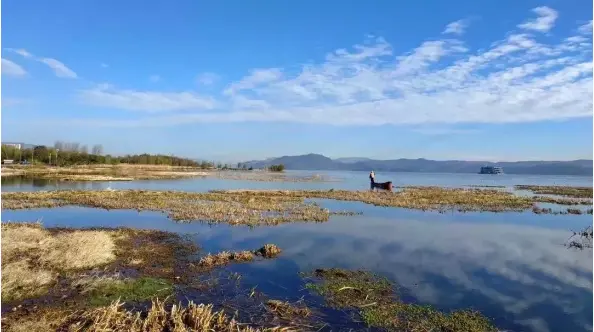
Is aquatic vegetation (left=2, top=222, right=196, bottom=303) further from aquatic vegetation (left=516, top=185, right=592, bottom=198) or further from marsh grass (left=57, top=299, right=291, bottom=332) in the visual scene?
aquatic vegetation (left=516, top=185, right=592, bottom=198)

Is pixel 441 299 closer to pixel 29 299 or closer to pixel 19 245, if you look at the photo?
pixel 29 299

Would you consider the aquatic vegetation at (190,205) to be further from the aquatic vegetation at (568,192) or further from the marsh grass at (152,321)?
the aquatic vegetation at (568,192)

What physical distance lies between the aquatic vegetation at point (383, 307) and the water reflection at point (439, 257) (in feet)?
A: 2.32

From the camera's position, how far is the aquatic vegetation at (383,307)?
10938 mm

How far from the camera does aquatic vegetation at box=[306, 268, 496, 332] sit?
10938 mm

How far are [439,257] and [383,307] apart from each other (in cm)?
824

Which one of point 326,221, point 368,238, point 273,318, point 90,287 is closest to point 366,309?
point 273,318

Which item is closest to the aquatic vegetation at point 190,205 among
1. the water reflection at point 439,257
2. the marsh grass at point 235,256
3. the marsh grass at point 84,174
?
the water reflection at point 439,257

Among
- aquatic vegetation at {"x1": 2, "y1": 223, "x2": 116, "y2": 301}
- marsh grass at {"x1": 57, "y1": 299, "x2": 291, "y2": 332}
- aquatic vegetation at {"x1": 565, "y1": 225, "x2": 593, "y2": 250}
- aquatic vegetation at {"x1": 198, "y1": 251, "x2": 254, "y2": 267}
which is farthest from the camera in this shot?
aquatic vegetation at {"x1": 565, "y1": 225, "x2": 593, "y2": 250}

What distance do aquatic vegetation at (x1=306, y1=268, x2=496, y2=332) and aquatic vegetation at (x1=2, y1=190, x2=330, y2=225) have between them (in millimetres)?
12958

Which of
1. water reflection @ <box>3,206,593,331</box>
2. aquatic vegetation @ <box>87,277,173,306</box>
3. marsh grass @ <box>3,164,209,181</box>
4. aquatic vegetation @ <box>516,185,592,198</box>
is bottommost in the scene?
water reflection @ <box>3,206,593,331</box>

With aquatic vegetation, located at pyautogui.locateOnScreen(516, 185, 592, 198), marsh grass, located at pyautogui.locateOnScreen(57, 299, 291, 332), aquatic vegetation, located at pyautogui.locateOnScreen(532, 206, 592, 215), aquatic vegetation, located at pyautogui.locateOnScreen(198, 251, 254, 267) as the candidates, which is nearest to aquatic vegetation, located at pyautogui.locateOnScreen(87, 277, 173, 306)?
marsh grass, located at pyautogui.locateOnScreen(57, 299, 291, 332)

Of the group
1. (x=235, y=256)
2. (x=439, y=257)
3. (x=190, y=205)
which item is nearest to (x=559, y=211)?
(x=439, y=257)

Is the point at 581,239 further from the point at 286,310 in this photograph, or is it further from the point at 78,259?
the point at 78,259
